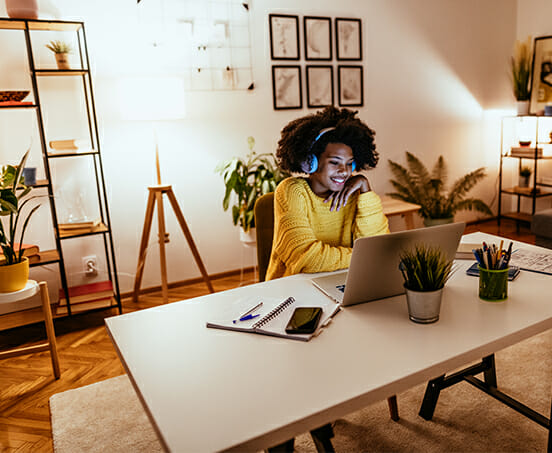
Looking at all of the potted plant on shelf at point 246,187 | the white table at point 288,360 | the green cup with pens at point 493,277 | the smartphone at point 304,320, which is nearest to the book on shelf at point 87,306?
the potted plant on shelf at point 246,187

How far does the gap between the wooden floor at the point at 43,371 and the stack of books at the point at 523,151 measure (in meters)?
3.45

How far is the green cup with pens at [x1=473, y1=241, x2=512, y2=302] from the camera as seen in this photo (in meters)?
1.31

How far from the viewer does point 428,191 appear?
459 centimetres

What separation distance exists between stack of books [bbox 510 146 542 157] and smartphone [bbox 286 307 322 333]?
13.6 ft

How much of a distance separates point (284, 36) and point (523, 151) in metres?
2.65

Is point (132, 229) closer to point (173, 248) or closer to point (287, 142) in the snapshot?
point (173, 248)

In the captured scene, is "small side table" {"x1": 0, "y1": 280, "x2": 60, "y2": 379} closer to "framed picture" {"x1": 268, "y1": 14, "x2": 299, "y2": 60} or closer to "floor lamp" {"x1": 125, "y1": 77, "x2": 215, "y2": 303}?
"floor lamp" {"x1": 125, "y1": 77, "x2": 215, "y2": 303}

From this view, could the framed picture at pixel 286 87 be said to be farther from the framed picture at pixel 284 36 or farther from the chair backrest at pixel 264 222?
the chair backrest at pixel 264 222

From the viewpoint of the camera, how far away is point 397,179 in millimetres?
4543

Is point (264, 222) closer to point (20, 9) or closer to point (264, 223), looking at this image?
point (264, 223)

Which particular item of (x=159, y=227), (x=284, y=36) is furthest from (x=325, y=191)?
(x=284, y=36)

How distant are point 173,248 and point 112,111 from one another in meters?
1.06

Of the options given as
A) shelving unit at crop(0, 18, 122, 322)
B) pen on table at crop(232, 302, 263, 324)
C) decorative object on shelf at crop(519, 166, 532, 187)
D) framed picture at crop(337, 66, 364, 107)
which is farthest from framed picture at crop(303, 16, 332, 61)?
pen on table at crop(232, 302, 263, 324)

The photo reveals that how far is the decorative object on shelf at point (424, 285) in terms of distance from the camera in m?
1.18
